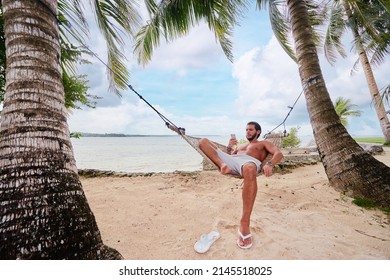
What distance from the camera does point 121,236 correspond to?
2.19 metres

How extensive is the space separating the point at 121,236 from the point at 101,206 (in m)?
0.93

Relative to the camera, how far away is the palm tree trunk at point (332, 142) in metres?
2.78

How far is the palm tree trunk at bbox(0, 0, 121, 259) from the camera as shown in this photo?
4.28 feet

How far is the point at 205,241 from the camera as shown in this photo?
6.69 feet

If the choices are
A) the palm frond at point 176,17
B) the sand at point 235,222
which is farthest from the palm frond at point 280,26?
the sand at point 235,222

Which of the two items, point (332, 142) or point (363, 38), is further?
point (363, 38)

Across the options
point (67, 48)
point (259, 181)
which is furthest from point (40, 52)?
point (259, 181)

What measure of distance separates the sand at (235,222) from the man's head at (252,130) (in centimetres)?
87

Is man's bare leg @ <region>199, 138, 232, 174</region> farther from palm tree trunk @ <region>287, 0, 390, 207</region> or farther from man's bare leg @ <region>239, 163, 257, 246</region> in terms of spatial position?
palm tree trunk @ <region>287, 0, 390, 207</region>

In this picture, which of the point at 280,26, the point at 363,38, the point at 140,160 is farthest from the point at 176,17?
the point at 140,160

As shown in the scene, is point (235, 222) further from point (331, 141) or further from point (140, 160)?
point (140, 160)

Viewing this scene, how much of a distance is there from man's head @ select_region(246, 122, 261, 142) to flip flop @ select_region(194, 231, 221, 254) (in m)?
1.11

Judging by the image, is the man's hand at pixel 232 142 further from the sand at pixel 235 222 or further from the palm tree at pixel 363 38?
the palm tree at pixel 363 38
